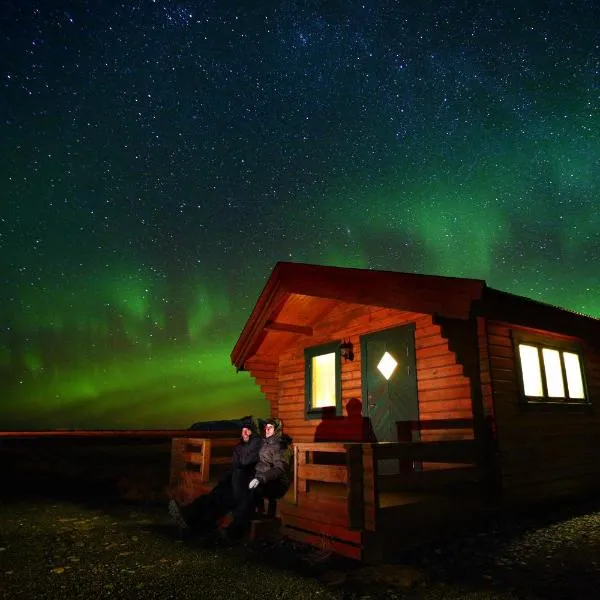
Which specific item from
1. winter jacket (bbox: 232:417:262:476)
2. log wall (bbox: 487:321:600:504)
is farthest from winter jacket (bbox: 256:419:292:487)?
log wall (bbox: 487:321:600:504)

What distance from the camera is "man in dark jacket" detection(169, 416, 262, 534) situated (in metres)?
7.34

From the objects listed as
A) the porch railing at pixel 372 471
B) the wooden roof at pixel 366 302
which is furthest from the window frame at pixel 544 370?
the porch railing at pixel 372 471

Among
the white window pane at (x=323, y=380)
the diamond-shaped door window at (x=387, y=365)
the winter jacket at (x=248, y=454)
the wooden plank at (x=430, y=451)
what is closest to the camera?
the wooden plank at (x=430, y=451)

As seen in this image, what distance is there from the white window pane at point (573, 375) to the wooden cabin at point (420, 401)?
0.15ft

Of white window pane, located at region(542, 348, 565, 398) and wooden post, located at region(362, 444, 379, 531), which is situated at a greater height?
white window pane, located at region(542, 348, 565, 398)

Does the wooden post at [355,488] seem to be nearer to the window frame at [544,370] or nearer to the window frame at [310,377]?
the window frame at [544,370]

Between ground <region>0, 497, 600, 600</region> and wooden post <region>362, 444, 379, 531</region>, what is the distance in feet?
1.73

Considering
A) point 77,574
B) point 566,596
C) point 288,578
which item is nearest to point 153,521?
point 77,574

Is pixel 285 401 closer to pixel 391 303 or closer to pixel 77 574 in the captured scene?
pixel 391 303

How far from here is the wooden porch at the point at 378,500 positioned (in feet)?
19.3

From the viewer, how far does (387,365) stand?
9.85 metres

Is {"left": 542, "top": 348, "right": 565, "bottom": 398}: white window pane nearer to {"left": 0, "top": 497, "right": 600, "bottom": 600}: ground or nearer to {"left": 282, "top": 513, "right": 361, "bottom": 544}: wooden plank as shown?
{"left": 0, "top": 497, "right": 600, "bottom": 600}: ground

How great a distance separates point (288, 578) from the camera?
5250 millimetres

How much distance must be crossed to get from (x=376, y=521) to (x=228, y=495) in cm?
288
